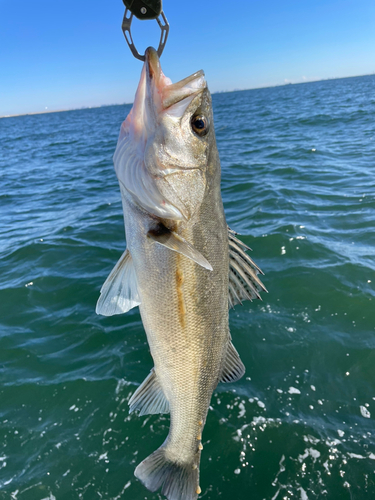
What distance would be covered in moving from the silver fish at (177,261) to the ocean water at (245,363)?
4.29ft

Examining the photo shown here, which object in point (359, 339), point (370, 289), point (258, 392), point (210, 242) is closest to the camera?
point (210, 242)

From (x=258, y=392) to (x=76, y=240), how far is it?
5.64 meters

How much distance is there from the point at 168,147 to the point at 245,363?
3.36 m

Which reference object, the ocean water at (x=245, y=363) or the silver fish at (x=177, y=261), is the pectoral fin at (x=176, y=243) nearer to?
the silver fish at (x=177, y=261)

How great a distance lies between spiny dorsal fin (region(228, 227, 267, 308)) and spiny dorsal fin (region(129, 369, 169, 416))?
2.66 feet

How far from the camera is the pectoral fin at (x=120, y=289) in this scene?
7.02ft

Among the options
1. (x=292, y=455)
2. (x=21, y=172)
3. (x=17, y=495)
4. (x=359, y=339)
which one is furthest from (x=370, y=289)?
(x=21, y=172)

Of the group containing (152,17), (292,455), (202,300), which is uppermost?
(152,17)

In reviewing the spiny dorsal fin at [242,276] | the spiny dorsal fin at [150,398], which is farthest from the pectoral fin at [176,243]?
the spiny dorsal fin at [150,398]

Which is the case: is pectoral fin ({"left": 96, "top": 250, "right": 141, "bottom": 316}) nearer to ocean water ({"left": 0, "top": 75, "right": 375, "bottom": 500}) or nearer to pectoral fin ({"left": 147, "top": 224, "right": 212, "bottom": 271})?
pectoral fin ({"left": 147, "top": 224, "right": 212, "bottom": 271})

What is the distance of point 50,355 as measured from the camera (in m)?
4.56

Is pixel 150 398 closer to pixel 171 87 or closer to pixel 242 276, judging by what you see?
pixel 242 276

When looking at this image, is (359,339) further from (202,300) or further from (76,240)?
(76,240)

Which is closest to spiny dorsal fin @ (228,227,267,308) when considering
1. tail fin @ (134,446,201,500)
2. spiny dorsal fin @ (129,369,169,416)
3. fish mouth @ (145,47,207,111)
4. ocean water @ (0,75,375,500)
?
spiny dorsal fin @ (129,369,169,416)
